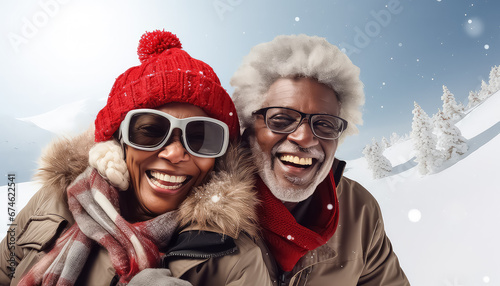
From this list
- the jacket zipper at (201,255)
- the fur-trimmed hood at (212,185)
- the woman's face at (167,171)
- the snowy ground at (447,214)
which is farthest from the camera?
the snowy ground at (447,214)

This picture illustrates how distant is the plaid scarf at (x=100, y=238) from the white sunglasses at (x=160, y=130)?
327mm

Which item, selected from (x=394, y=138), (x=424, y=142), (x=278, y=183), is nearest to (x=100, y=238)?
(x=278, y=183)

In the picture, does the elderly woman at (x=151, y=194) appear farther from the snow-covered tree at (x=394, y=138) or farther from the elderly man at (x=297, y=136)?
the snow-covered tree at (x=394, y=138)

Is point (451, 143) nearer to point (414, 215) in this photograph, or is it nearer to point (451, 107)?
point (451, 107)

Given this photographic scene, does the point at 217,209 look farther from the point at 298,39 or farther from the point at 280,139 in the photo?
the point at 298,39

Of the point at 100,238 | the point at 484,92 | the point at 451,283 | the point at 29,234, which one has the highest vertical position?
the point at 484,92

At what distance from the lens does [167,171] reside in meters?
1.98

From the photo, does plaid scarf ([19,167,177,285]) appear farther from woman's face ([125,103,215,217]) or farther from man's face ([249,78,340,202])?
man's face ([249,78,340,202])

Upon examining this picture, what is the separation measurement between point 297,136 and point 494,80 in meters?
26.4

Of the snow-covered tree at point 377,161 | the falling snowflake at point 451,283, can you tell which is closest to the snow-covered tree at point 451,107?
the snow-covered tree at point 377,161

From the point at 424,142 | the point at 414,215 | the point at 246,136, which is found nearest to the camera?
the point at 246,136

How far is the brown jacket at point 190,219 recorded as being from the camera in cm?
177

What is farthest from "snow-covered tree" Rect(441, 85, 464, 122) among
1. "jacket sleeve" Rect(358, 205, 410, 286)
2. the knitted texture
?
the knitted texture

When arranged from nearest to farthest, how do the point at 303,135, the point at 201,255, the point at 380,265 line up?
the point at 201,255, the point at 303,135, the point at 380,265
